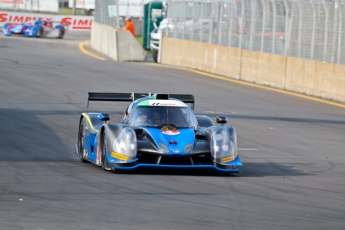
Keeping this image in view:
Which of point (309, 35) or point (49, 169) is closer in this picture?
point (49, 169)

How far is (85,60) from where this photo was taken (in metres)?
33.8

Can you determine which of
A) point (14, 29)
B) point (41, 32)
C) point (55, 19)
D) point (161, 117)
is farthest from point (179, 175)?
point (55, 19)

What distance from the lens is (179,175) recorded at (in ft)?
37.3

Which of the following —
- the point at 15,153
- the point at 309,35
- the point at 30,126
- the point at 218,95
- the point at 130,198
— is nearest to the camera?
the point at 130,198

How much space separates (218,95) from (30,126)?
8540 mm

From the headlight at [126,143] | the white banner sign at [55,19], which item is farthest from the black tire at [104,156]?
the white banner sign at [55,19]

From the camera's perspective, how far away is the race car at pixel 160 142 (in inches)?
441

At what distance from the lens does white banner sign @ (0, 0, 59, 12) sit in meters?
60.3

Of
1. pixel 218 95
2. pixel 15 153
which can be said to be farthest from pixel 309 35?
pixel 15 153

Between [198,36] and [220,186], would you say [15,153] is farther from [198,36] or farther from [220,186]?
[198,36]

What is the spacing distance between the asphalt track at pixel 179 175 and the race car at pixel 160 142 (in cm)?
19

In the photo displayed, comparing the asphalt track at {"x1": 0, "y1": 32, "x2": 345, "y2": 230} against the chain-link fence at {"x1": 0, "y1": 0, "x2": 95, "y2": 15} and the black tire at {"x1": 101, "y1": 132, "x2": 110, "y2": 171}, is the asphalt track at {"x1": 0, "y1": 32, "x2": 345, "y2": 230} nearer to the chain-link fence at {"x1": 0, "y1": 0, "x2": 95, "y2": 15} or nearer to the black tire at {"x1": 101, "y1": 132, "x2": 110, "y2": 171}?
the black tire at {"x1": 101, "y1": 132, "x2": 110, "y2": 171}

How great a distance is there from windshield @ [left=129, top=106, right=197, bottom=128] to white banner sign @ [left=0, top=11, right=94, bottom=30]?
2007 inches

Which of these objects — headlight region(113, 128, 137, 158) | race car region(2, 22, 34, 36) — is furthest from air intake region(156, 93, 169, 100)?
race car region(2, 22, 34, 36)
